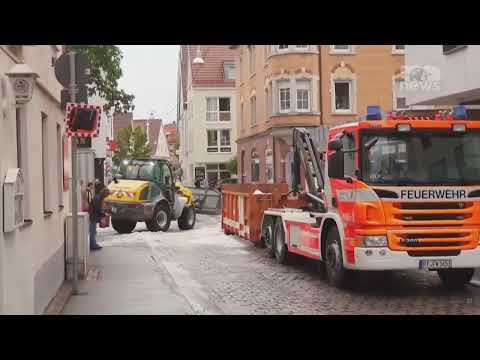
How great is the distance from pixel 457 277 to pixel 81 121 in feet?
19.7

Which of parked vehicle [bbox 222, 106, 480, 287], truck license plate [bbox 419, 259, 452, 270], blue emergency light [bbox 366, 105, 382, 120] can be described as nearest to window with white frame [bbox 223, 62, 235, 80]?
parked vehicle [bbox 222, 106, 480, 287]

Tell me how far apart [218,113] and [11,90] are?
183 feet

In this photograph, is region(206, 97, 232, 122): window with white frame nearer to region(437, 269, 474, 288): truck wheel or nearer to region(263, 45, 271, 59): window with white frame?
region(263, 45, 271, 59): window with white frame

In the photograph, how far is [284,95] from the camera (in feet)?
122

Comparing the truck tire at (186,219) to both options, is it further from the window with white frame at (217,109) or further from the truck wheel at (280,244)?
the window with white frame at (217,109)

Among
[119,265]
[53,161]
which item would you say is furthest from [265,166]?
[53,161]

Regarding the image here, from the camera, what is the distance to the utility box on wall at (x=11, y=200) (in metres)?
6.44

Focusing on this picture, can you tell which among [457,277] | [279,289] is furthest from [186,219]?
[457,277]

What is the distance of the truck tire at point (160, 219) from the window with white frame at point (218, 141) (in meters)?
38.8

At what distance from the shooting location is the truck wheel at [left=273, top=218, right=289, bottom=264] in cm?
1453

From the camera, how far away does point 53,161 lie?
11312mm

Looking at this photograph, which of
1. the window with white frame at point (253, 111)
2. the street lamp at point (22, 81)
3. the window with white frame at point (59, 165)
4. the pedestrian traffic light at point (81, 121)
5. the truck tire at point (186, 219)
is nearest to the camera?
the street lamp at point (22, 81)

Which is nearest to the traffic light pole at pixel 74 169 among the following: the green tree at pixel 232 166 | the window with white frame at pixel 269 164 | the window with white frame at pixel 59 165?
the window with white frame at pixel 59 165

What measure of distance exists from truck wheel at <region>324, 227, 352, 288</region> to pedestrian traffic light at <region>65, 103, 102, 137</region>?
376 centimetres
